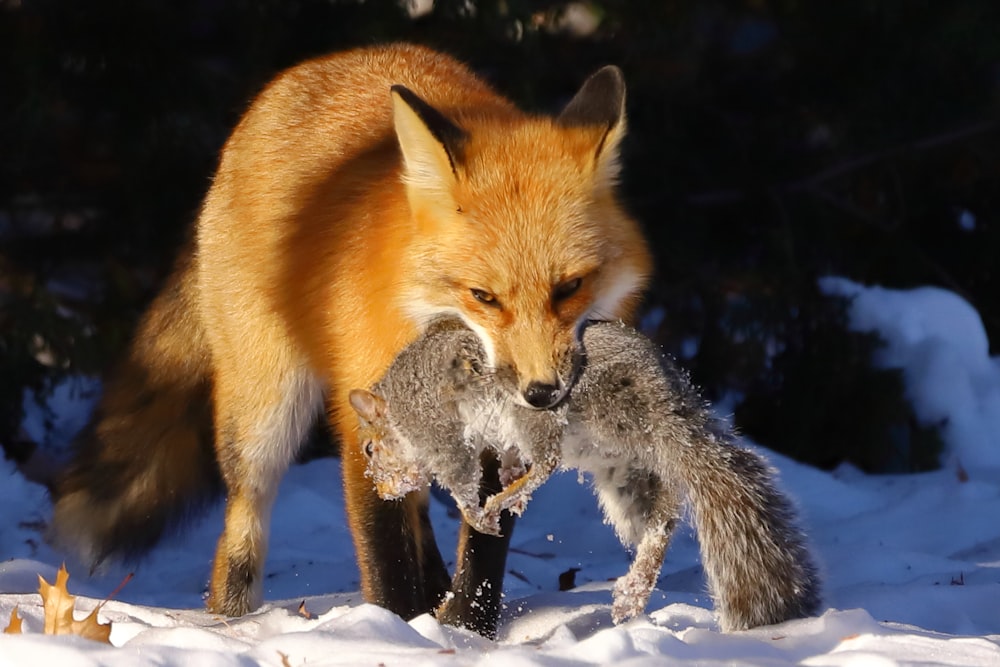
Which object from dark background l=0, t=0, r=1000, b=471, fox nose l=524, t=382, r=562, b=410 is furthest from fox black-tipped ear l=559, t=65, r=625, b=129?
dark background l=0, t=0, r=1000, b=471

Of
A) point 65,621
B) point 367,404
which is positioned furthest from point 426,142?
point 65,621

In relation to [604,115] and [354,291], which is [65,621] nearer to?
[354,291]

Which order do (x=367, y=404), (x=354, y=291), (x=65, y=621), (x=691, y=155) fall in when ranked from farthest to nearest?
1. (x=691, y=155)
2. (x=354, y=291)
3. (x=367, y=404)
4. (x=65, y=621)

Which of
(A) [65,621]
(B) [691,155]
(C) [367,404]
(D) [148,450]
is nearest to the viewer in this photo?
(A) [65,621]

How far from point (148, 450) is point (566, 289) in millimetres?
1826

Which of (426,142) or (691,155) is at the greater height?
(691,155)

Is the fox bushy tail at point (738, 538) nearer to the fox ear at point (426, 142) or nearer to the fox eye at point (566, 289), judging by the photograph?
the fox eye at point (566, 289)

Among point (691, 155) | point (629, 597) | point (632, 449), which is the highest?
point (691, 155)

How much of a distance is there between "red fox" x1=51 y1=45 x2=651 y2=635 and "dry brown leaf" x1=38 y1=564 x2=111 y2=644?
874 millimetres

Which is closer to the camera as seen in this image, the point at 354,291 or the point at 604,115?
the point at 604,115

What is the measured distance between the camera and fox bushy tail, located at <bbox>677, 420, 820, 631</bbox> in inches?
95.3

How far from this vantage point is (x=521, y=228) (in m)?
2.76

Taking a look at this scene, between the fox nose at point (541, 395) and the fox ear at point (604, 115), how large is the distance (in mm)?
740

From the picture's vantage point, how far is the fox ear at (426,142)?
276 cm
